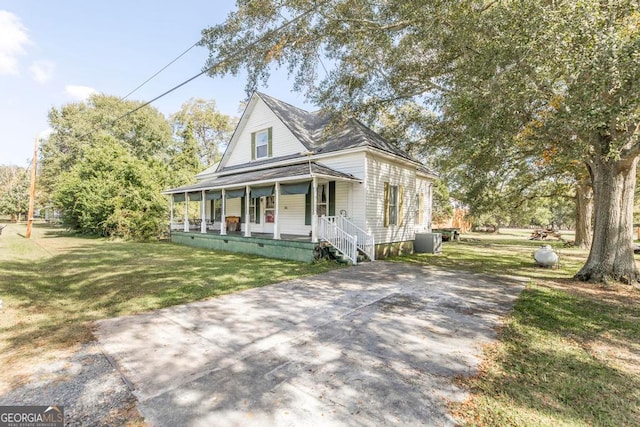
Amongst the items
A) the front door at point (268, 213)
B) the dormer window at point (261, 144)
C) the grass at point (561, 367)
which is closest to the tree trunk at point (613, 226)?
the grass at point (561, 367)

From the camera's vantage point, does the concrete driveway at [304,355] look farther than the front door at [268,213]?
No

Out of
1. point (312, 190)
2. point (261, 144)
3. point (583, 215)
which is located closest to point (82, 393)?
point (312, 190)

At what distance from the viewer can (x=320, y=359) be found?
345 centimetres

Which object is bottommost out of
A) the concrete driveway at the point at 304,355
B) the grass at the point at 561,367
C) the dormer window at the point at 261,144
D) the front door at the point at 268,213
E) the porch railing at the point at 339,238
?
the grass at the point at 561,367

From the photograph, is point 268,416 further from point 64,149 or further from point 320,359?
point 64,149

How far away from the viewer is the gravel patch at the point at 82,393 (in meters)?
2.39

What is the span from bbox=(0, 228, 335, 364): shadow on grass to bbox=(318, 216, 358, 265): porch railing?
0.81 meters

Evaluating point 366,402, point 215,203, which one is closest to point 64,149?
point 215,203

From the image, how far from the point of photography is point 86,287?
664 centimetres

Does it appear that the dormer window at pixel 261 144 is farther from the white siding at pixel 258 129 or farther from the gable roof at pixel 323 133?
the gable roof at pixel 323 133

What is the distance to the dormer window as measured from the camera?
47.8 ft

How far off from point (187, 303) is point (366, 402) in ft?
13.3

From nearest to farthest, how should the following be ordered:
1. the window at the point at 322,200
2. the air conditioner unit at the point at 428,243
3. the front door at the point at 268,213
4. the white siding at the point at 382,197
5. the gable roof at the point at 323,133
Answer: the white siding at the point at 382,197
the gable roof at the point at 323,133
the window at the point at 322,200
the air conditioner unit at the point at 428,243
the front door at the point at 268,213

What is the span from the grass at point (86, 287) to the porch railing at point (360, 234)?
5.58 feet
